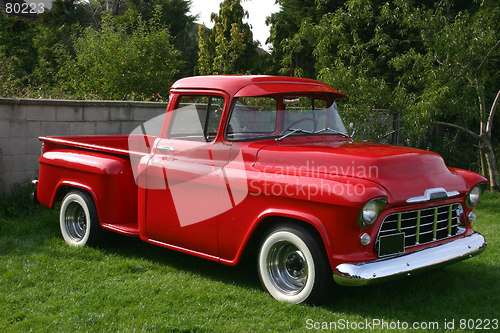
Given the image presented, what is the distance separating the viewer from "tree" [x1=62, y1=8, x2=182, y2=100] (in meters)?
10.9

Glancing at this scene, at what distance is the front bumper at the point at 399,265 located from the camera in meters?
3.93

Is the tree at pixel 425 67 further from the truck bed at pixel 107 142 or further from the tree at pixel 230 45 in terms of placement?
the tree at pixel 230 45

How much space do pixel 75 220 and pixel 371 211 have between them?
3571 millimetres

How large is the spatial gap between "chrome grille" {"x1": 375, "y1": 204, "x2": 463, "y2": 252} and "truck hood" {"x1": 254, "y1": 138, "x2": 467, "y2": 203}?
177 millimetres

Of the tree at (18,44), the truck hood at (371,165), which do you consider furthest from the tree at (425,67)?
the tree at (18,44)

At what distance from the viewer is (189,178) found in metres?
4.93

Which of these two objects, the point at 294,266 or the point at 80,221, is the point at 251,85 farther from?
the point at 80,221

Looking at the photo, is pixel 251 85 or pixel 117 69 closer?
pixel 251 85

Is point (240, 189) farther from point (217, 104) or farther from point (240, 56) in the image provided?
point (240, 56)

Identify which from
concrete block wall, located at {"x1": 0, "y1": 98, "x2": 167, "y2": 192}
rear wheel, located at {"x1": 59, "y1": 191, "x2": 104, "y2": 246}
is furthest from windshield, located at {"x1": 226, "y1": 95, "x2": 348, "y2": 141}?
concrete block wall, located at {"x1": 0, "y1": 98, "x2": 167, "y2": 192}

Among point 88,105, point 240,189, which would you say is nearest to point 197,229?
point 240,189

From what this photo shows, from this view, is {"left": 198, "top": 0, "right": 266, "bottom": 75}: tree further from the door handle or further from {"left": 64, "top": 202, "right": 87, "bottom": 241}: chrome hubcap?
the door handle

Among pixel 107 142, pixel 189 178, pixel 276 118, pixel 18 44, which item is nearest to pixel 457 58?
pixel 276 118

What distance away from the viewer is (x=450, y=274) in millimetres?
5230
